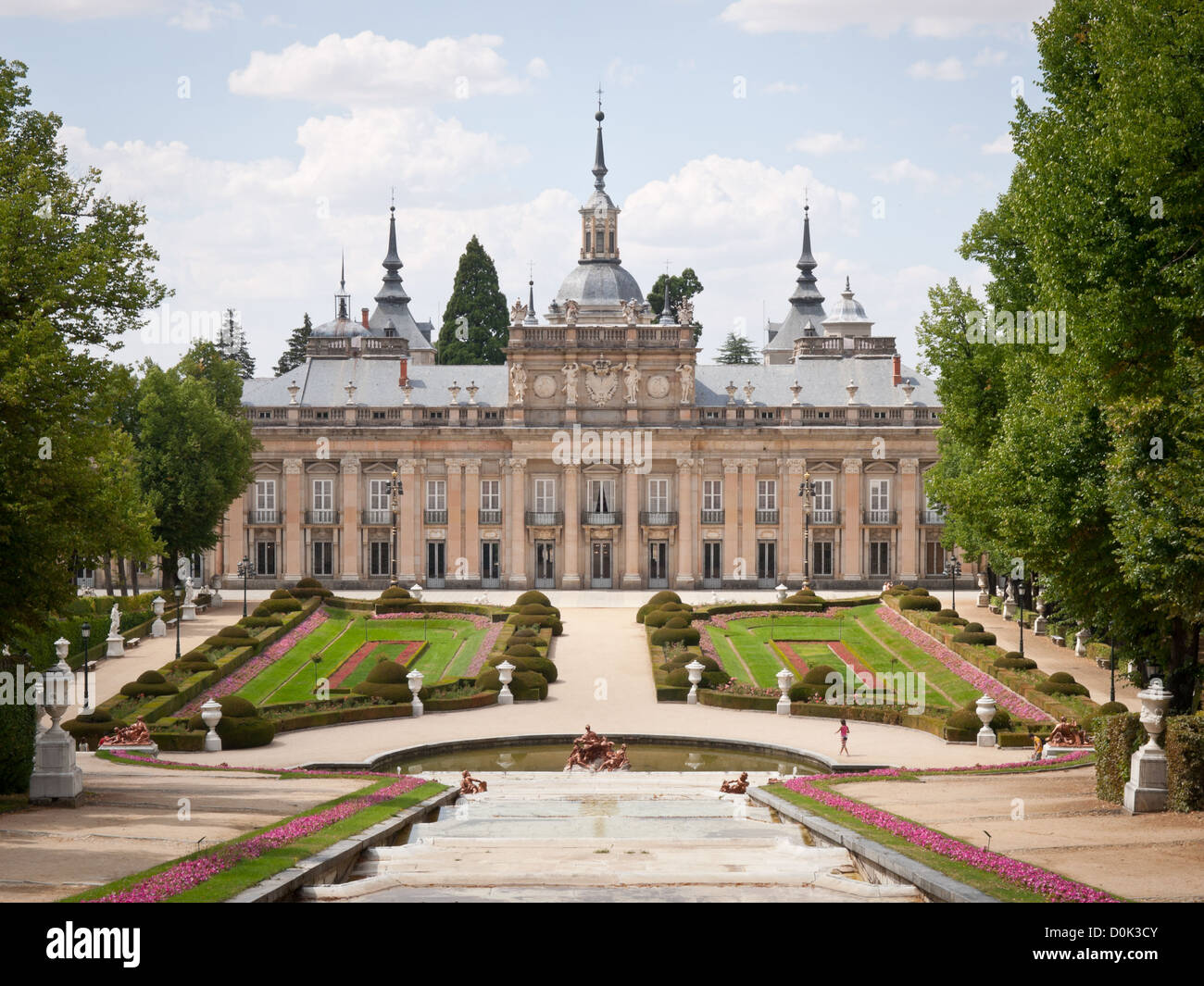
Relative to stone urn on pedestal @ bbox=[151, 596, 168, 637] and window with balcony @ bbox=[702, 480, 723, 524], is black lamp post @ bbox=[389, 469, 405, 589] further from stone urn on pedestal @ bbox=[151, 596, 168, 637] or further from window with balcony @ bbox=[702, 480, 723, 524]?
stone urn on pedestal @ bbox=[151, 596, 168, 637]

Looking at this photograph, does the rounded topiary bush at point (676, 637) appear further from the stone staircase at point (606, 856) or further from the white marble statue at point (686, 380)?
the white marble statue at point (686, 380)

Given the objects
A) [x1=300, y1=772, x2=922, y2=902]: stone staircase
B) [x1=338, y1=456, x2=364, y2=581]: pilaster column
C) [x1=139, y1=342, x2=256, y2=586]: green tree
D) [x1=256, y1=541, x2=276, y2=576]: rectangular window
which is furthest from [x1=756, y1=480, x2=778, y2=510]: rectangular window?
[x1=300, y1=772, x2=922, y2=902]: stone staircase

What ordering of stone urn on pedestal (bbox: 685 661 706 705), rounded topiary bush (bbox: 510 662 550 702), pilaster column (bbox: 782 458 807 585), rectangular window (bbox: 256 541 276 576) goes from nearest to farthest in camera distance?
rounded topiary bush (bbox: 510 662 550 702) → stone urn on pedestal (bbox: 685 661 706 705) → pilaster column (bbox: 782 458 807 585) → rectangular window (bbox: 256 541 276 576)

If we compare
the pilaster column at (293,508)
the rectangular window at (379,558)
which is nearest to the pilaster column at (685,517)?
the rectangular window at (379,558)

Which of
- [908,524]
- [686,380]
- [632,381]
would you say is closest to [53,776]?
[632,381]

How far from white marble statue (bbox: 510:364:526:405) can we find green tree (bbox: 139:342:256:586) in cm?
1680

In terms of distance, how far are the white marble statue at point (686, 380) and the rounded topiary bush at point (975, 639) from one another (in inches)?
1210

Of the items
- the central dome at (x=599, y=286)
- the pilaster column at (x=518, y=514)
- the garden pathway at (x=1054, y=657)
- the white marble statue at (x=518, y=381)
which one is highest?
the central dome at (x=599, y=286)

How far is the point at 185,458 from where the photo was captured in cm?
6750

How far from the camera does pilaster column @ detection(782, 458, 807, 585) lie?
266 ft

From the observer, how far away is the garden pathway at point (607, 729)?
37750 millimetres

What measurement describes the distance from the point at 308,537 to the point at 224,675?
111ft
